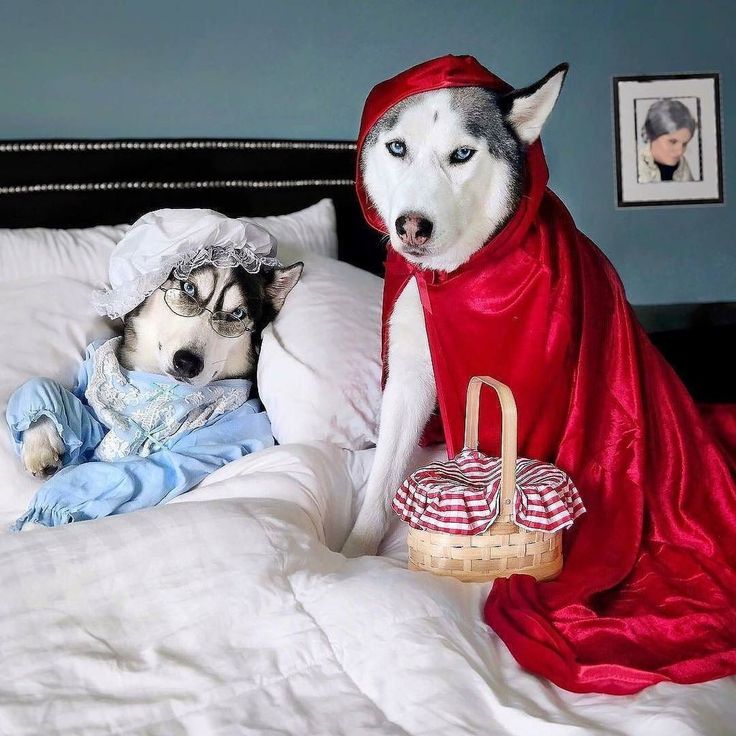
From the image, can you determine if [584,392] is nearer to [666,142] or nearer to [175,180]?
[175,180]

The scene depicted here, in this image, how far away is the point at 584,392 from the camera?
1552mm

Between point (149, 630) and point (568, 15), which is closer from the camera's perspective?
point (149, 630)

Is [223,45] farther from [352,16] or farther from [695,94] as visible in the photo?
[695,94]

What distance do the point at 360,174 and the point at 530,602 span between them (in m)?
0.86

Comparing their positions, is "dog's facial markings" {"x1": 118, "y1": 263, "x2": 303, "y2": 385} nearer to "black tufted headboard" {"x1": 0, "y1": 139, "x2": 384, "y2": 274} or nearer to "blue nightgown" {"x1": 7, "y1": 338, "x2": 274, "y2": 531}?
"blue nightgown" {"x1": 7, "y1": 338, "x2": 274, "y2": 531}

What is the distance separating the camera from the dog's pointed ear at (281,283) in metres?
1.91

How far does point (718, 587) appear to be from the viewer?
1.38 meters

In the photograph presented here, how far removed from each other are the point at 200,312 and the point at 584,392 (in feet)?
2.54

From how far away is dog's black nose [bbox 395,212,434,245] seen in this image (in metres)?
1.43

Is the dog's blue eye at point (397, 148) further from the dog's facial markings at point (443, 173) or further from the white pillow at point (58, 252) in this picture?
the white pillow at point (58, 252)

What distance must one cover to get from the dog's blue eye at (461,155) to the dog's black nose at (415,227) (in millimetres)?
150

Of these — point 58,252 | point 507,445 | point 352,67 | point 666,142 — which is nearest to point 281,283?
point 58,252

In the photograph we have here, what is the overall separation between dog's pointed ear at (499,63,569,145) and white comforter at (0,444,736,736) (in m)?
0.80

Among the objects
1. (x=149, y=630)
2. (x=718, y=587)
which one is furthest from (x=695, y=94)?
(x=149, y=630)
